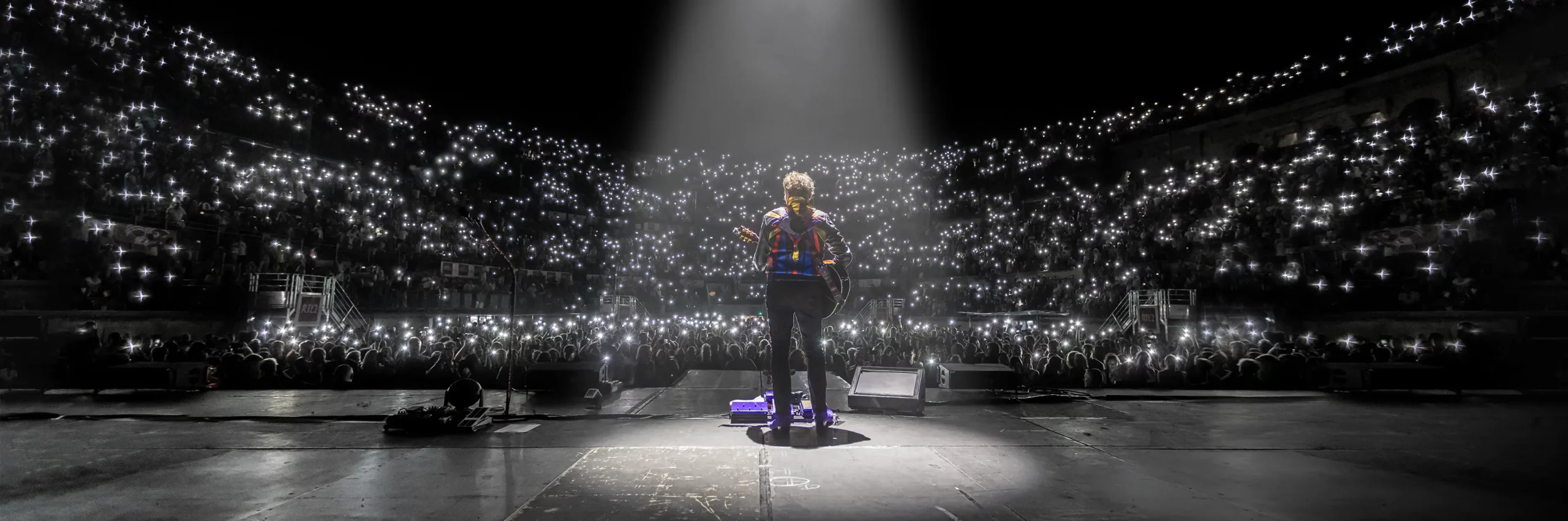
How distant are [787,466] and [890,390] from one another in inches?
106

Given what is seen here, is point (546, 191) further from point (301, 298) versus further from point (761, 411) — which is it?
point (761, 411)

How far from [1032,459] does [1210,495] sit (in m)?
0.99

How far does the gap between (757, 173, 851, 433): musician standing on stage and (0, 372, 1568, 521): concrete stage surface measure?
41 cm

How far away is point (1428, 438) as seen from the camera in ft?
15.5

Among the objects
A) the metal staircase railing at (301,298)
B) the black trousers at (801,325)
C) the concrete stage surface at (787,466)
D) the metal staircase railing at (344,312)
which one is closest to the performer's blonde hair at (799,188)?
the black trousers at (801,325)

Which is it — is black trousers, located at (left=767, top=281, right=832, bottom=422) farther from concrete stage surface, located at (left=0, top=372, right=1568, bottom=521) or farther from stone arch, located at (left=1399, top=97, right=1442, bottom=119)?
stone arch, located at (left=1399, top=97, right=1442, bottom=119)

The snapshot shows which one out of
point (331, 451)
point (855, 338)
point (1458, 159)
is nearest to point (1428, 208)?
point (1458, 159)

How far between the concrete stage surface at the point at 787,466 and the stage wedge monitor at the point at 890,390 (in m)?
0.21

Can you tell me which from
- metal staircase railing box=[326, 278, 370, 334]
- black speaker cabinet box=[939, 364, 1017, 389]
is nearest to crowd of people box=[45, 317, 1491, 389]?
black speaker cabinet box=[939, 364, 1017, 389]

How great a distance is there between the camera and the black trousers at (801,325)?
465 cm

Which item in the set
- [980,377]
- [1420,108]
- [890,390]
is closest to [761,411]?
[890,390]

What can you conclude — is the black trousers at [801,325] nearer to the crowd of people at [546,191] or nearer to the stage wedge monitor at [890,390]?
Answer: the stage wedge monitor at [890,390]

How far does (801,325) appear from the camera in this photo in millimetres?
4750

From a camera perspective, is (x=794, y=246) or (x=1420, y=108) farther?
(x=1420, y=108)
